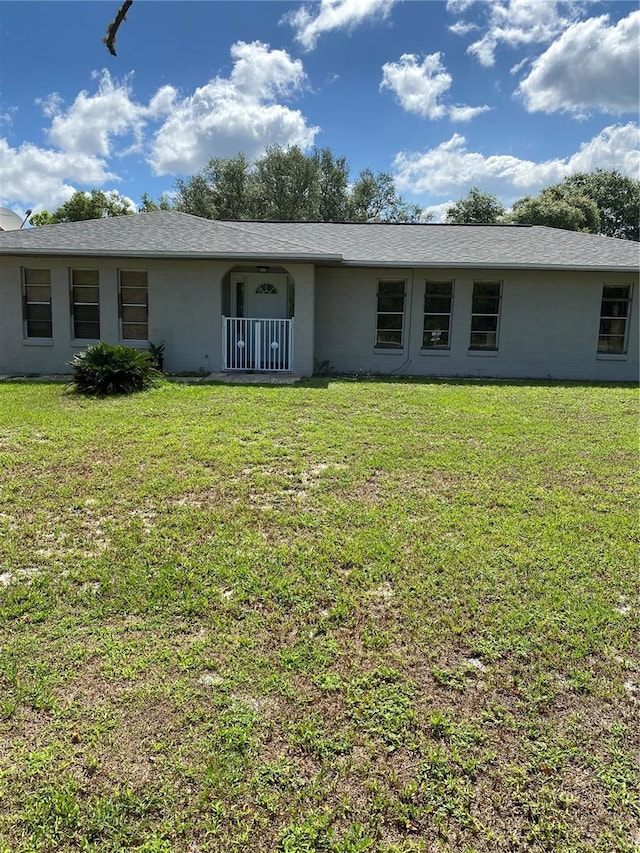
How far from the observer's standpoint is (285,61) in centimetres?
1484

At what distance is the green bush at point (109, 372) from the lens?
869 cm

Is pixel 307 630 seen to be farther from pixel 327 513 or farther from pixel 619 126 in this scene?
pixel 619 126

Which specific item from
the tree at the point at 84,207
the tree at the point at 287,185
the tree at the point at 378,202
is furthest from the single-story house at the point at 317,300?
the tree at the point at 84,207

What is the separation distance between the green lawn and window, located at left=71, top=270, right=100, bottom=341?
6759 millimetres

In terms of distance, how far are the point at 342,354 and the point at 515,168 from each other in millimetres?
29701

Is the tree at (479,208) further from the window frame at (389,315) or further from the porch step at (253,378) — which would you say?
the porch step at (253,378)

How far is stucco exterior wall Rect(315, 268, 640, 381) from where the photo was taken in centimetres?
Result: 1213

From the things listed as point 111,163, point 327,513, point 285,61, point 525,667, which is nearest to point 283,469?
point 327,513

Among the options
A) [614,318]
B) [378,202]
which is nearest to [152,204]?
[378,202]

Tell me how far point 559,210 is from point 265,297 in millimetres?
26950

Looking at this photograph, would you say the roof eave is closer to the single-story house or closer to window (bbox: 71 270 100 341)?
the single-story house

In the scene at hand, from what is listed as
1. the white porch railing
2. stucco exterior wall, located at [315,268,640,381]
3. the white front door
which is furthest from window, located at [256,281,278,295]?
the white porch railing

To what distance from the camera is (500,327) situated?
12.4 meters

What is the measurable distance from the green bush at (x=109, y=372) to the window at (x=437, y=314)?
6499 mm
